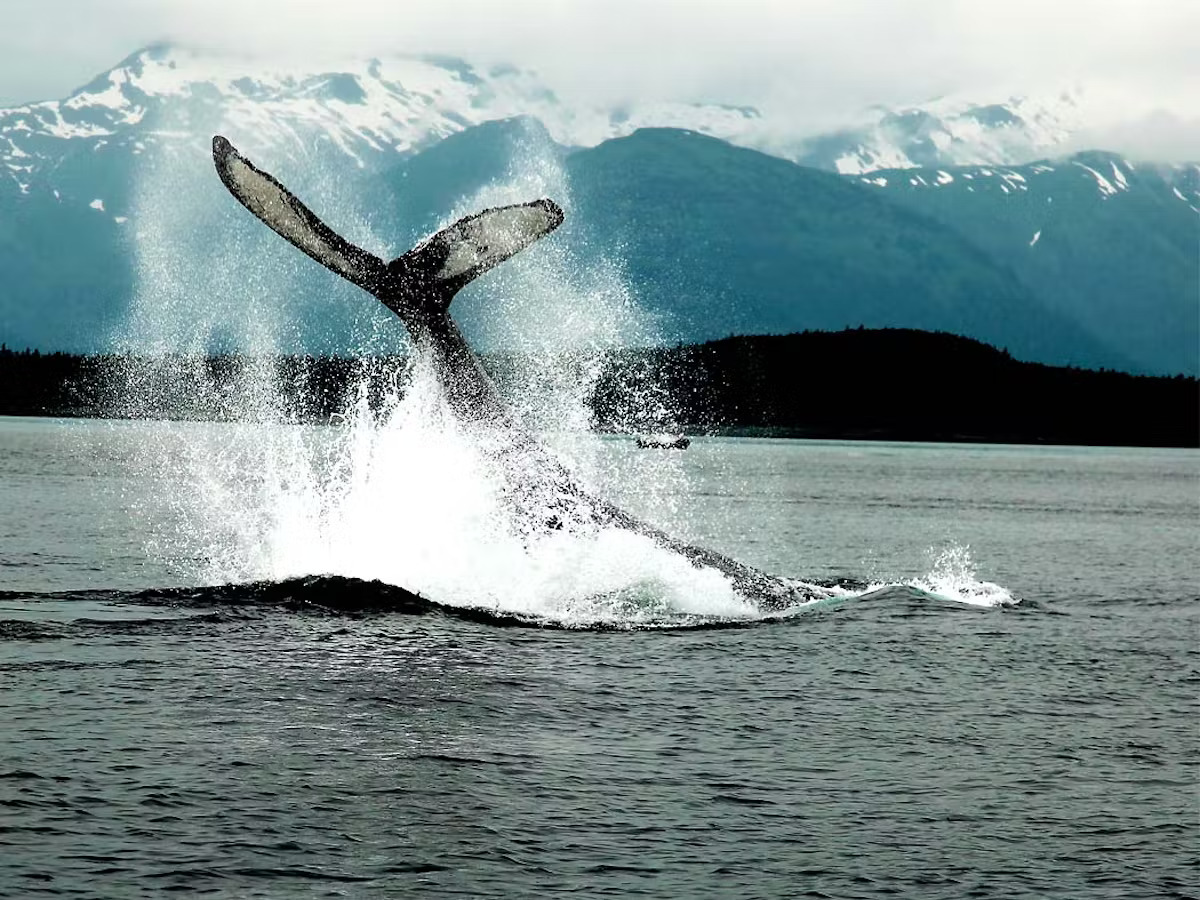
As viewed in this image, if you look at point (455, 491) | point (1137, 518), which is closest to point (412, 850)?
point (455, 491)

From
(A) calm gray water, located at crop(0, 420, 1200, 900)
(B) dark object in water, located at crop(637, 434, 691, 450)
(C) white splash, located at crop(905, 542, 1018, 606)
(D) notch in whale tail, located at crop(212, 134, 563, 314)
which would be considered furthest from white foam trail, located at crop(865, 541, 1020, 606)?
(B) dark object in water, located at crop(637, 434, 691, 450)

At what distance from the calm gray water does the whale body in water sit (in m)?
1.23

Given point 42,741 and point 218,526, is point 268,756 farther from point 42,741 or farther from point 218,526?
point 218,526

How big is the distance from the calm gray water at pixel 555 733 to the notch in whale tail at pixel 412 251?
437cm

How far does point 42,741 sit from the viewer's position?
14.2 meters

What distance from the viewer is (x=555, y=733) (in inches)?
615

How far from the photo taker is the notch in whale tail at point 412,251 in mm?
16797

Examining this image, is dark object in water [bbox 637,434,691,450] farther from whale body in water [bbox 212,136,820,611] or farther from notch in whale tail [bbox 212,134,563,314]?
notch in whale tail [bbox 212,134,563,314]

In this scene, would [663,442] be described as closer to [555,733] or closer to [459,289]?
[459,289]

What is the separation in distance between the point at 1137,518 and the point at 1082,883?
60.1 metres

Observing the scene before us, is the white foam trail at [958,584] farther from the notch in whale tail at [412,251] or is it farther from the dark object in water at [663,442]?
the dark object in water at [663,442]

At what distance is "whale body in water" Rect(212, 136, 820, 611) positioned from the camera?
55.8 feet

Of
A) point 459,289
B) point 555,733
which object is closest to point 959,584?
point 459,289

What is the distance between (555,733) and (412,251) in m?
5.88
